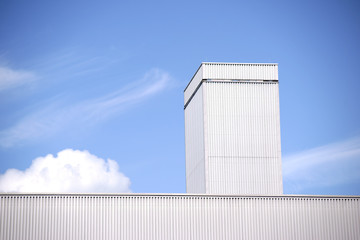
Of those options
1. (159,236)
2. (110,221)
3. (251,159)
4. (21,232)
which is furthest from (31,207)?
(251,159)

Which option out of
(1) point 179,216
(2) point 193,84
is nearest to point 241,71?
(2) point 193,84

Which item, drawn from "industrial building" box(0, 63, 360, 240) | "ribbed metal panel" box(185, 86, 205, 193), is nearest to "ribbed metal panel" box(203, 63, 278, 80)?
"ribbed metal panel" box(185, 86, 205, 193)

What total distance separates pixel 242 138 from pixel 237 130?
1.53 m

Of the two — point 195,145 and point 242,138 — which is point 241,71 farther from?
point 195,145

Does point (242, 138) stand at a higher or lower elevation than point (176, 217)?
higher

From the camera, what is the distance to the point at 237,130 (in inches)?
4488

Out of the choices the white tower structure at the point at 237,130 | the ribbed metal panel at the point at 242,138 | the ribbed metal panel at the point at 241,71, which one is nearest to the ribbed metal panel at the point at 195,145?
the white tower structure at the point at 237,130

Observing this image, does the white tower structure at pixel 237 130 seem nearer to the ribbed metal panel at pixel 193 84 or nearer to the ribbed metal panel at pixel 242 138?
the ribbed metal panel at pixel 242 138

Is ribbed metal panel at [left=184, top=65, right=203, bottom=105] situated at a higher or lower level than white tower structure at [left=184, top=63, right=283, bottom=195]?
higher

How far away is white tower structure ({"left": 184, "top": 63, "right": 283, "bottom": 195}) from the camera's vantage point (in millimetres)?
110688

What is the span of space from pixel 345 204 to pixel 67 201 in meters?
23.5

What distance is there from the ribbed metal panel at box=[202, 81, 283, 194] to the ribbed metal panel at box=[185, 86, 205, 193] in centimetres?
203

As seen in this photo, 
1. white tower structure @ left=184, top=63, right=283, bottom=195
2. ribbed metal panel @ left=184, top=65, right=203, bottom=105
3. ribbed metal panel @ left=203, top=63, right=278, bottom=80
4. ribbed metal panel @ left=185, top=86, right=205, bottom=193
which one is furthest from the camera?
ribbed metal panel @ left=184, top=65, right=203, bottom=105

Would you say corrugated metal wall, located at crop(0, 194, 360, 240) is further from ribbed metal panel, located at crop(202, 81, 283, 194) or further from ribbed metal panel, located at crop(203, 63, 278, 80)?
ribbed metal panel, located at crop(203, 63, 278, 80)
